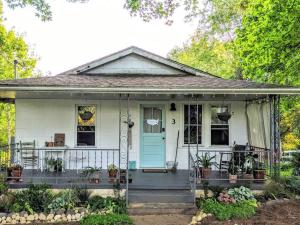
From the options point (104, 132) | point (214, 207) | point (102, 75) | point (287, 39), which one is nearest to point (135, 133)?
point (104, 132)

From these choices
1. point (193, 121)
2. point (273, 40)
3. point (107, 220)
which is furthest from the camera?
point (273, 40)

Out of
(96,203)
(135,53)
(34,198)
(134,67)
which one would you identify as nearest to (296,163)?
(134,67)

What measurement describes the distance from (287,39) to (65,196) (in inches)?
A: 357

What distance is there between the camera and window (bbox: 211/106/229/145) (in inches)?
429

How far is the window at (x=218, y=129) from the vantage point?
10.9m

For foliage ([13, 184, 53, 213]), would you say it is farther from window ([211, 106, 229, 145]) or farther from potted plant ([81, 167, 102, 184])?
window ([211, 106, 229, 145])

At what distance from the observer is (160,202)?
7.68 m

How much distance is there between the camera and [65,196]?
743 cm

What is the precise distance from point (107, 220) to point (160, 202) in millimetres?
1567

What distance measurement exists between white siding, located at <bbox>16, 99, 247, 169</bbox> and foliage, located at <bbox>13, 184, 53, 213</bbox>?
3180mm

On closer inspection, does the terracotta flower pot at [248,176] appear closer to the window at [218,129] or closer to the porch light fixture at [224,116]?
Result: the porch light fixture at [224,116]

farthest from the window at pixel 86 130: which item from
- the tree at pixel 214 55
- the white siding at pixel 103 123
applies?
the tree at pixel 214 55

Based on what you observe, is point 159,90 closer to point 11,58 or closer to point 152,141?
point 152,141

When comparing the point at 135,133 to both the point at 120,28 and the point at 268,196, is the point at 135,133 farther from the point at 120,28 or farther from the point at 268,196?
Answer: the point at 120,28
